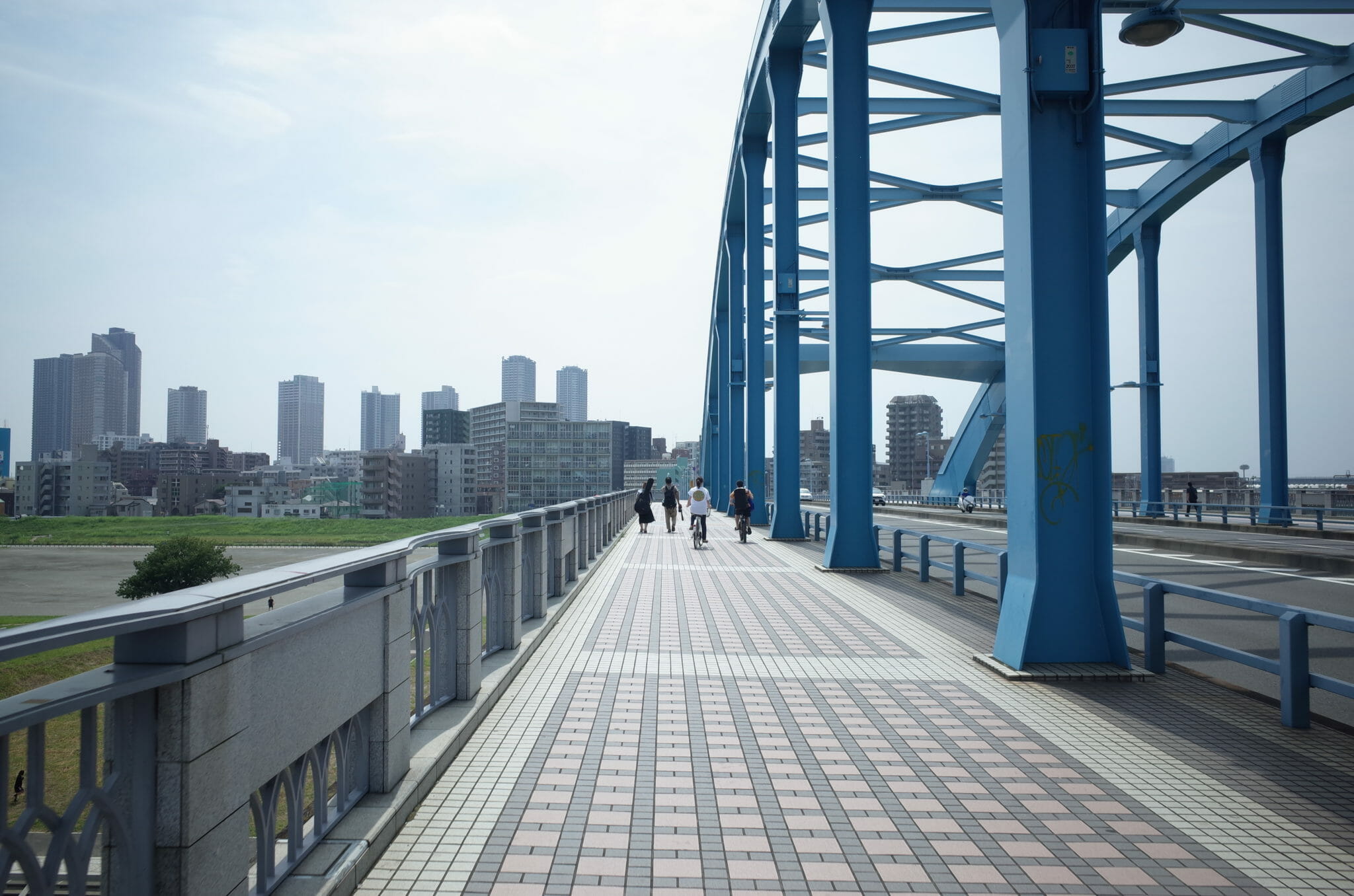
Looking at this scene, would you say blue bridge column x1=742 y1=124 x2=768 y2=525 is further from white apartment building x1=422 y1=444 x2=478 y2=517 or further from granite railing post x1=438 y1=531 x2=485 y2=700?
white apartment building x1=422 y1=444 x2=478 y2=517

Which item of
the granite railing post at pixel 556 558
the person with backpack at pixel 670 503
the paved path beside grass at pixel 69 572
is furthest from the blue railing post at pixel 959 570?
the paved path beside grass at pixel 69 572

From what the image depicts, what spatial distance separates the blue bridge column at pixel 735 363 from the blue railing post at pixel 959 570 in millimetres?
21127

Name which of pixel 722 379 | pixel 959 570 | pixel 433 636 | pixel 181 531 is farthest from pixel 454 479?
pixel 433 636

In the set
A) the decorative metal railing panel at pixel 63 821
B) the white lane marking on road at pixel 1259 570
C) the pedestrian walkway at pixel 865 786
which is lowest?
the white lane marking on road at pixel 1259 570

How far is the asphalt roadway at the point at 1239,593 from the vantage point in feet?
23.0

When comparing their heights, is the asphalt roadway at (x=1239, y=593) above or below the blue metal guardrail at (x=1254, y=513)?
below

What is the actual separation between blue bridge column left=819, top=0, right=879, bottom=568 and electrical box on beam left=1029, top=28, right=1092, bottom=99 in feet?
21.9

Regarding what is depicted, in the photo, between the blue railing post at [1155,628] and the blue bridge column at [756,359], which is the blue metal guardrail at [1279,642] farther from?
the blue bridge column at [756,359]

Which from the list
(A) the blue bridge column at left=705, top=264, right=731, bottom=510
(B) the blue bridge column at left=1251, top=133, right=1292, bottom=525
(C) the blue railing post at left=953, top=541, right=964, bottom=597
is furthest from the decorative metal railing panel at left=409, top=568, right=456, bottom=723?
(A) the blue bridge column at left=705, top=264, right=731, bottom=510

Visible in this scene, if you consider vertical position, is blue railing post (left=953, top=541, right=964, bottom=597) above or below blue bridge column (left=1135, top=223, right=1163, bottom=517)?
below

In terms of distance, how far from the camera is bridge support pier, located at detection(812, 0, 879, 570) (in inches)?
536

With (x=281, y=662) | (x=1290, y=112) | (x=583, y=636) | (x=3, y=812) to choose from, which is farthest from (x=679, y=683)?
(x=1290, y=112)

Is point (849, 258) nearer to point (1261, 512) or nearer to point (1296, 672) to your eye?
point (1296, 672)

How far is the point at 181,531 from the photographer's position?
80.4 m
